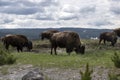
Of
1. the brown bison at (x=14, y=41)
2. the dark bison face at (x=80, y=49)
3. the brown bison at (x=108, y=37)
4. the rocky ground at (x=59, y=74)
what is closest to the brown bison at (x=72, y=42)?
the dark bison face at (x=80, y=49)

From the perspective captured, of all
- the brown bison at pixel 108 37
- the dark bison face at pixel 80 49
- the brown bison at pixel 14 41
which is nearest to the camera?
the dark bison face at pixel 80 49

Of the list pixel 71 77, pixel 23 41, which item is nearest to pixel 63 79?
pixel 71 77

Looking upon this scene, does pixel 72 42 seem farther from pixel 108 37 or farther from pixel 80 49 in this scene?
pixel 108 37

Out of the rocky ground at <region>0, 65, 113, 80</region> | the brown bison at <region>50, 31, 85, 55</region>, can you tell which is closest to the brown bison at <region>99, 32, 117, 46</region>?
the brown bison at <region>50, 31, 85, 55</region>

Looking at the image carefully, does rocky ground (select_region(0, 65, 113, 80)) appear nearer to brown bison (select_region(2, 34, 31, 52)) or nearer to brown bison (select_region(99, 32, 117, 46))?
brown bison (select_region(2, 34, 31, 52))

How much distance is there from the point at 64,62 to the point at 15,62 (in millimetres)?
3226

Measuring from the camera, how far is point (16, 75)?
19750 millimetres

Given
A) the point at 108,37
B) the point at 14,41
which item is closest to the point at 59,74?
the point at 14,41

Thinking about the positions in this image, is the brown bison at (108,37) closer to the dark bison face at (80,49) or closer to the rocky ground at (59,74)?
the dark bison face at (80,49)

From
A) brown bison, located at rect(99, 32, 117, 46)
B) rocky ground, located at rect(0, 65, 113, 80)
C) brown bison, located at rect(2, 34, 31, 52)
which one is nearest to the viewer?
rocky ground, located at rect(0, 65, 113, 80)

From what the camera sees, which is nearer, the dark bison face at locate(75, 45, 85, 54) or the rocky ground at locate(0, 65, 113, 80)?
the rocky ground at locate(0, 65, 113, 80)

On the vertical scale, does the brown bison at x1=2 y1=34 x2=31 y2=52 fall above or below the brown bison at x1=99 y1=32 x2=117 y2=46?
above

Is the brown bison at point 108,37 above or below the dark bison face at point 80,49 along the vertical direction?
below

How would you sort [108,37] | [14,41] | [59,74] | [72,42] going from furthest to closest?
[108,37]
[14,41]
[72,42]
[59,74]
